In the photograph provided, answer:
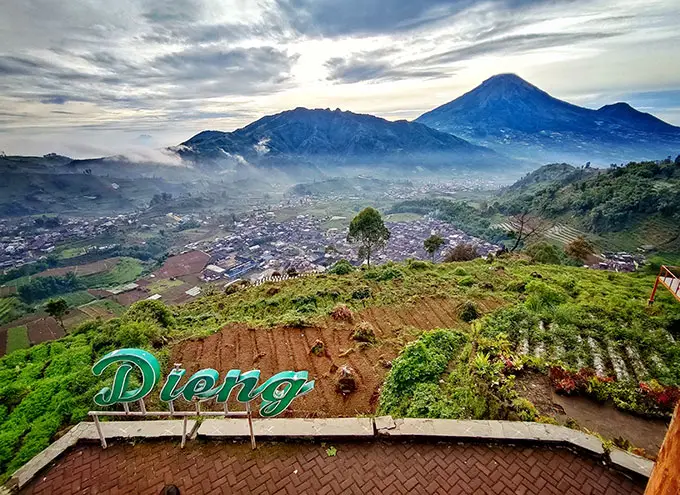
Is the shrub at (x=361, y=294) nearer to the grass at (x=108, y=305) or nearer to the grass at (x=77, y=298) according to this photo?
the grass at (x=108, y=305)

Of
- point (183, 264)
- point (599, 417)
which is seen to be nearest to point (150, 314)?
point (599, 417)

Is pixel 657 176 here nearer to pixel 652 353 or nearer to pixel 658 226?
pixel 658 226

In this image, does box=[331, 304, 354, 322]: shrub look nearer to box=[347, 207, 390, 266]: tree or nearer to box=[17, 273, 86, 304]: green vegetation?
box=[347, 207, 390, 266]: tree

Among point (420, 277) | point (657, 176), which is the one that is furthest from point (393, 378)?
point (657, 176)

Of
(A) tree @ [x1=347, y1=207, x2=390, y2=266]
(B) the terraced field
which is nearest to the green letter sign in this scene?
(A) tree @ [x1=347, y1=207, x2=390, y2=266]

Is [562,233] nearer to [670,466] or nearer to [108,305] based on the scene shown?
[670,466]

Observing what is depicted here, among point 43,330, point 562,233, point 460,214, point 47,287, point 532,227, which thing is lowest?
point 47,287
